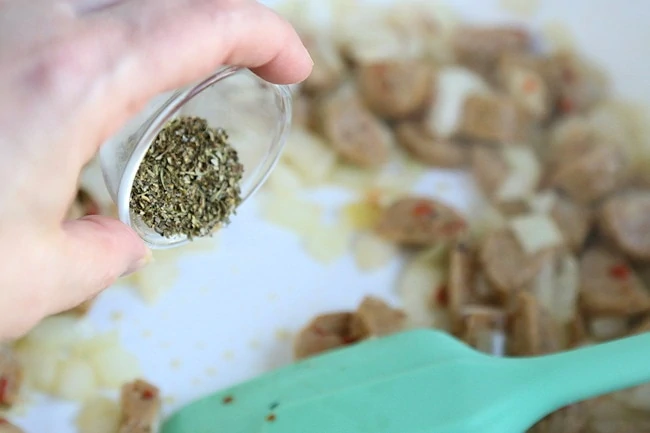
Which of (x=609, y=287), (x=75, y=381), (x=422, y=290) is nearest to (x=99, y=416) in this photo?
(x=75, y=381)

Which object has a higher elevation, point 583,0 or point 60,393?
point 583,0

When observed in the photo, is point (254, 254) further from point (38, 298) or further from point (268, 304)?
point (38, 298)

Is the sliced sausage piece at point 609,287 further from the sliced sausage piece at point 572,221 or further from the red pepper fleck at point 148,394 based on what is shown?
the red pepper fleck at point 148,394

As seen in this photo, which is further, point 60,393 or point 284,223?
point 284,223

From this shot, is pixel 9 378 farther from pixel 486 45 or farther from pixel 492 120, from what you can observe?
pixel 486 45

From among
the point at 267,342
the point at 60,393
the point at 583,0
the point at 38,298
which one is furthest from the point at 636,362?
the point at 583,0

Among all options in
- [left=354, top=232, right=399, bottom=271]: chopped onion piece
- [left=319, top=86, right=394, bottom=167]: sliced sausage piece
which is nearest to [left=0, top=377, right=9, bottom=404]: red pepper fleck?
[left=354, top=232, right=399, bottom=271]: chopped onion piece

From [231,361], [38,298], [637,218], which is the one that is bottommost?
[231,361]
